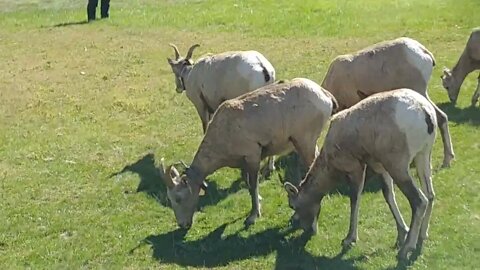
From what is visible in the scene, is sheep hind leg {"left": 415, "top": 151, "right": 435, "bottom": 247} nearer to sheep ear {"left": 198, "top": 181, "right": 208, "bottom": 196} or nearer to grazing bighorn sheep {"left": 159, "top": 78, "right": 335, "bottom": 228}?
grazing bighorn sheep {"left": 159, "top": 78, "right": 335, "bottom": 228}

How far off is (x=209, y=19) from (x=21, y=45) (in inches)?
231

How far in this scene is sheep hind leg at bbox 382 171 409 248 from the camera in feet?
32.1

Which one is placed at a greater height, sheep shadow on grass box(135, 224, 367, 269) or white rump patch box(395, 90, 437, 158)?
white rump patch box(395, 90, 437, 158)

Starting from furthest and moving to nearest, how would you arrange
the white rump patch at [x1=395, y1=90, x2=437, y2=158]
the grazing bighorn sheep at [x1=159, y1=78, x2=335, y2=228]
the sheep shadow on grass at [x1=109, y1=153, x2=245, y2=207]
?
1. the sheep shadow on grass at [x1=109, y1=153, x2=245, y2=207]
2. the grazing bighorn sheep at [x1=159, y1=78, x2=335, y2=228]
3. the white rump patch at [x1=395, y1=90, x2=437, y2=158]

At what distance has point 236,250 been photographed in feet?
32.9

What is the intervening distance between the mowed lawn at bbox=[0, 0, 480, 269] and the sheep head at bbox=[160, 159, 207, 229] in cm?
19

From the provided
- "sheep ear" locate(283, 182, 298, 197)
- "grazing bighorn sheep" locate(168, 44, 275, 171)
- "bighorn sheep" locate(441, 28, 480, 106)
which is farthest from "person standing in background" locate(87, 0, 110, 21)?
"sheep ear" locate(283, 182, 298, 197)

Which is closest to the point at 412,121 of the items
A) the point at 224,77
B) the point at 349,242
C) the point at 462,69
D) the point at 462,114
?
the point at 349,242

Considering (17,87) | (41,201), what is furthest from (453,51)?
(41,201)

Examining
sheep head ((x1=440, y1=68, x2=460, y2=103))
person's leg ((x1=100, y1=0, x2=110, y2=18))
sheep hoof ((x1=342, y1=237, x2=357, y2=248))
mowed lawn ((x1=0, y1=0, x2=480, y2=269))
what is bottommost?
person's leg ((x1=100, y1=0, x2=110, y2=18))

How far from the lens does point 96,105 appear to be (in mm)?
17062

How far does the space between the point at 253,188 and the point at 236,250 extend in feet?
3.51

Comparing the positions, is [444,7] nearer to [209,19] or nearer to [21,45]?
[209,19]

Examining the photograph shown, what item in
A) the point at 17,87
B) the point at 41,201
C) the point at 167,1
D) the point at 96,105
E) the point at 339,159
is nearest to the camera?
the point at 339,159
